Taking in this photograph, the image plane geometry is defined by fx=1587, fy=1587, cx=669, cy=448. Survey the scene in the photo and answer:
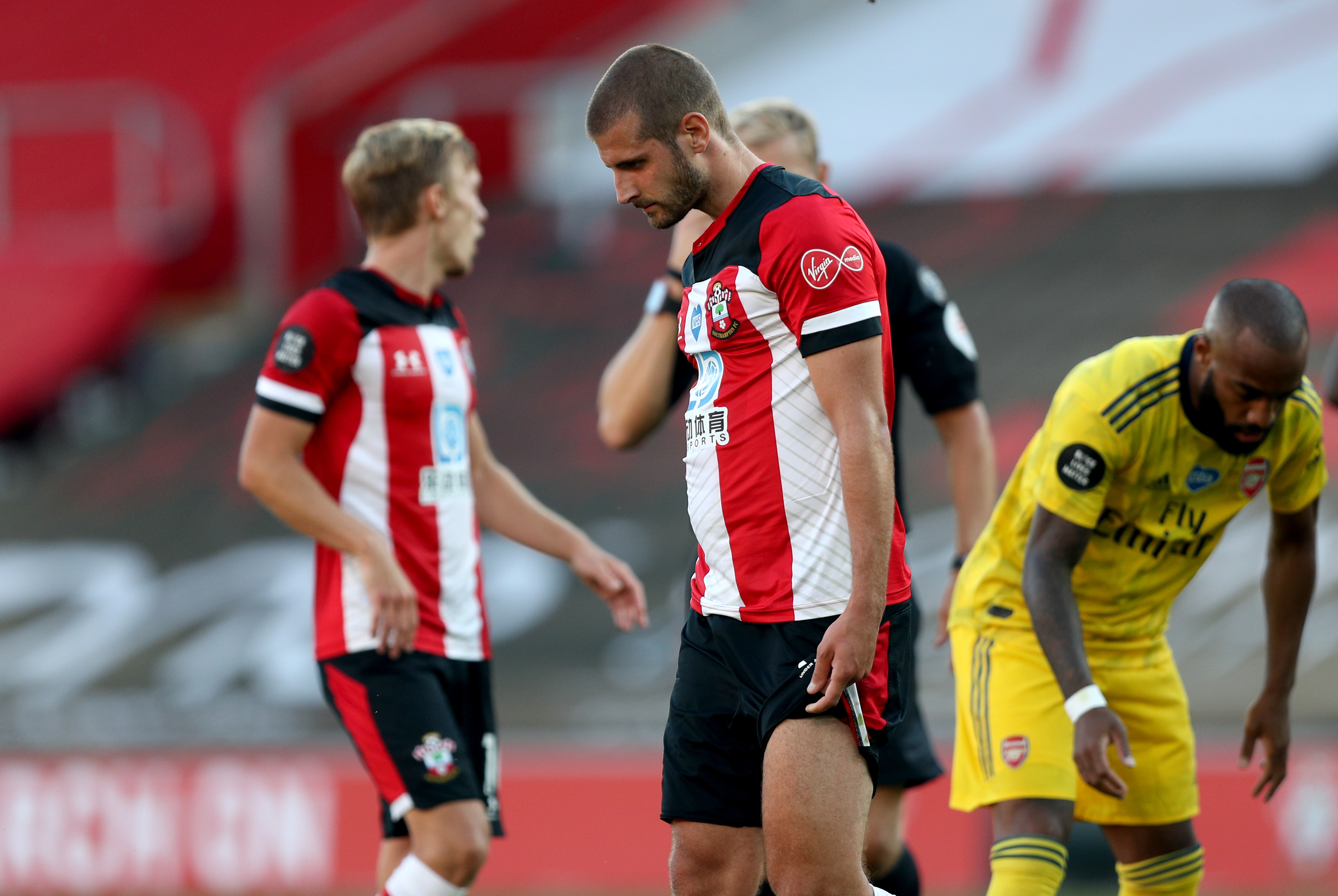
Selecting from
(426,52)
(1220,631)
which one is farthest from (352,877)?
(426,52)

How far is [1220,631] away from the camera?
31.3ft

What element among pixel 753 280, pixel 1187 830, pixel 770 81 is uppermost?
pixel 770 81

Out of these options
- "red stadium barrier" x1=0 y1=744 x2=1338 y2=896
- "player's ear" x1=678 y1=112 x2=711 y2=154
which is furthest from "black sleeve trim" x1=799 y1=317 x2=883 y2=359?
"red stadium barrier" x1=0 y1=744 x2=1338 y2=896

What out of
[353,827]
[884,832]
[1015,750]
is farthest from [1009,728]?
[353,827]

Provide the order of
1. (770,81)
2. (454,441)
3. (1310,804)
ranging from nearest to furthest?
(454,441), (1310,804), (770,81)

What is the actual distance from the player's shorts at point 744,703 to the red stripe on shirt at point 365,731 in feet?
3.44

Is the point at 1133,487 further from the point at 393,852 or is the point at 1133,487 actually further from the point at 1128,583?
the point at 393,852

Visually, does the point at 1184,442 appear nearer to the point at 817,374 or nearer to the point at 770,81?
the point at 817,374

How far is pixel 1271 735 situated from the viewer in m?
4.18

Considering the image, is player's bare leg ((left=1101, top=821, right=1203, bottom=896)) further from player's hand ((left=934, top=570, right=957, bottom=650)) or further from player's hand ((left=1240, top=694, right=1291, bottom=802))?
player's hand ((left=934, top=570, right=957, bottom=650))

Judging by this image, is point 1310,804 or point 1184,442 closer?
point 1184,442

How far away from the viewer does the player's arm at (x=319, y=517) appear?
418 centimetres

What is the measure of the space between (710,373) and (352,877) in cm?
532

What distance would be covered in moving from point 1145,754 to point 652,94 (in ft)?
7.09
